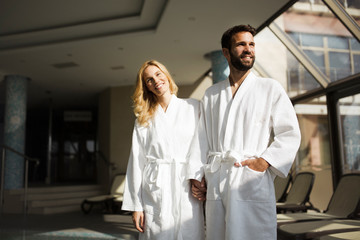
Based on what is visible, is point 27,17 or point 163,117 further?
point 27,17

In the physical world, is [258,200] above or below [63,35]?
below

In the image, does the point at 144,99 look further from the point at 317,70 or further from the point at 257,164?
the point at 317,70

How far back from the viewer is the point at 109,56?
6551mm

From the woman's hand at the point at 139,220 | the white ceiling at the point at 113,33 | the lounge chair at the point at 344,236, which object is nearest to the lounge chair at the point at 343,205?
the lounge chair at the point at 344,236

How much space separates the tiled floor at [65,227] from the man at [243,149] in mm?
3256

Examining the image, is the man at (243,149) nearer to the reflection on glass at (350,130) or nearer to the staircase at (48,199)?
the reflection on glass at (350,130)

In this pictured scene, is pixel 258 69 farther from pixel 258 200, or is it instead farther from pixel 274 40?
pixel 258 200

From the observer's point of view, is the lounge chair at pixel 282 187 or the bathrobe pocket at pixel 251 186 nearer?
the bathrobe pocket at pixel 251 186

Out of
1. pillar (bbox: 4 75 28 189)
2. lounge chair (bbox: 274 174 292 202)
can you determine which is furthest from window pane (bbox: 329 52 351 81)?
pillar (bbox: 4 75 28 189)

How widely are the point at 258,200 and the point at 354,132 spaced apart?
4009 mm

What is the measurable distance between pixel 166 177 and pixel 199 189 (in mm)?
187

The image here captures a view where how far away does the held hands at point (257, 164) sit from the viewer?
134cm

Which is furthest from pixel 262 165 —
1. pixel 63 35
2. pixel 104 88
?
pixel 104 88

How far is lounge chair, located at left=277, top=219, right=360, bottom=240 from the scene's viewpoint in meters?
2.43
